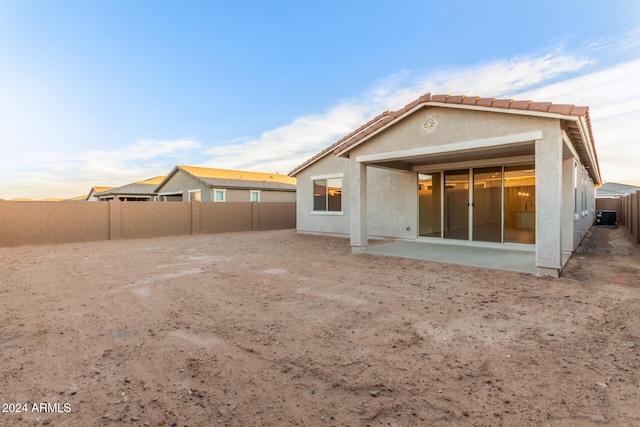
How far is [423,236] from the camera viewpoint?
11.5m

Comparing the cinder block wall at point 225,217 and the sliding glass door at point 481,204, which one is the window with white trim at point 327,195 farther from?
the cinder block wall at point 225,217

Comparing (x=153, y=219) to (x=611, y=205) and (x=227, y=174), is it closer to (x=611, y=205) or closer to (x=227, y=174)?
(x=227, y=174)

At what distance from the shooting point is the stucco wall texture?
12.7 meters

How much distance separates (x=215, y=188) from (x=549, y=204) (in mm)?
19745

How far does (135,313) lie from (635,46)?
552 inches

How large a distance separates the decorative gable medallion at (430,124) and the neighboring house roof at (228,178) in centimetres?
1680

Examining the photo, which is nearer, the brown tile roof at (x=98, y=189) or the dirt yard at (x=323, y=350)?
the dirt yard at (x=323, y=350)

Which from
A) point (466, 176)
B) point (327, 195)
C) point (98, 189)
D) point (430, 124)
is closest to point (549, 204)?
point (430, 124)

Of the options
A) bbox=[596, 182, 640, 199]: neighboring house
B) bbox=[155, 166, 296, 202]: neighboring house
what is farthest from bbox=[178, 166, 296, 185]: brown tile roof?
bbox=[596, 182, 640, 199]: neighboring house

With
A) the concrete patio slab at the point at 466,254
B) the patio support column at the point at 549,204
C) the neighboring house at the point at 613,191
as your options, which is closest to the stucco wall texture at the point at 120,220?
the concrete patio slab at the point at 466,254

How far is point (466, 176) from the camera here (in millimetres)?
10320

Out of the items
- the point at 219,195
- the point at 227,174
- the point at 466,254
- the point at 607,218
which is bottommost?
the point at 466,254

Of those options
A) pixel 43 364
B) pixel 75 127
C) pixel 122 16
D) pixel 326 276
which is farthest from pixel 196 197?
pixel 43 364

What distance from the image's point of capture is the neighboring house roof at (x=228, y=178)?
23.0 m
